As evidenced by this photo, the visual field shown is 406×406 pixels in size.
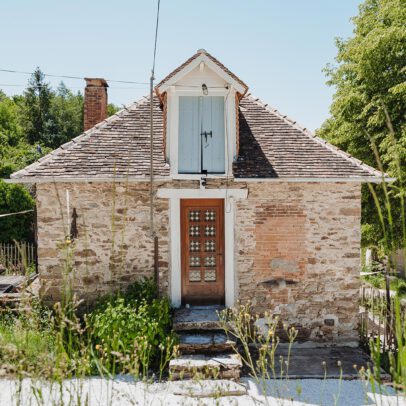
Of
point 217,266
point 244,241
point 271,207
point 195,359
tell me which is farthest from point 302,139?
point 195,359

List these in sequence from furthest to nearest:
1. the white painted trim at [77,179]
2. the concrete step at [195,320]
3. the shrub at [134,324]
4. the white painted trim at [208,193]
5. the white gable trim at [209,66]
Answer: the white painted trim at [208,193] → the white gable trim at [209,66] → the white painted trim at [77,179] → the concrete step at [195,320] → the shrub at [134,324]

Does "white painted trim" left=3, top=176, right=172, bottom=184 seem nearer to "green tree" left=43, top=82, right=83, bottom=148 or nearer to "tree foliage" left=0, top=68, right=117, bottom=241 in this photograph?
"tree foliage" left=0, top=68, right=117, bottom=241

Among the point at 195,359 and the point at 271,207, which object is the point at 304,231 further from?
the point at 195,359

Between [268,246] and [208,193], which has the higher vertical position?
[208,193]

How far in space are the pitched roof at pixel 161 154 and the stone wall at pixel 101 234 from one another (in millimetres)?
420

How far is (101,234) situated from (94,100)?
4.66 metres

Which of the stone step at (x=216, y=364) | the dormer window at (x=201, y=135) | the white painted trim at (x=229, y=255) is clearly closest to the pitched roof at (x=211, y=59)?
the dormer window at (x=201, y=135)

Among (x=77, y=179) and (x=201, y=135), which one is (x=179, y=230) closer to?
(x=201, y=135)

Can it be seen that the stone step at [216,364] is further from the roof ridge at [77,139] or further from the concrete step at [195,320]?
the roof ridge at [77,139]

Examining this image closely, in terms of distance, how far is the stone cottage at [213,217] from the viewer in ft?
28.0

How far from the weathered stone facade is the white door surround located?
0.37 feet

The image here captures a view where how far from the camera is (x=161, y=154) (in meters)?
9.12

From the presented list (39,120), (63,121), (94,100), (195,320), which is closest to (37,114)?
(39,120)

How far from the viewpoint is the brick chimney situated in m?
11.2
